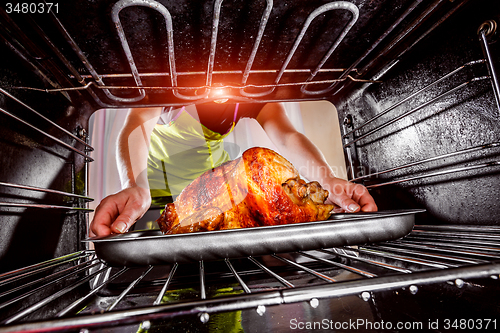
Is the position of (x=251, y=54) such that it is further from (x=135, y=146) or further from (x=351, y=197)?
(x=135, y=146)

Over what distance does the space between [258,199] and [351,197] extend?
0.48 m

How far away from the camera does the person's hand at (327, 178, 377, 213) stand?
108 centimetres

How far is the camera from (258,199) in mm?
886

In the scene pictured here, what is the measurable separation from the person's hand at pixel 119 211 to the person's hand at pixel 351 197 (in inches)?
33.1

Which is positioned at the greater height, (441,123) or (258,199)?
(441,123)

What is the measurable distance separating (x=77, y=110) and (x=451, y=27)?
127 cm

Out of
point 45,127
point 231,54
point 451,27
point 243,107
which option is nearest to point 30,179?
point 45,127

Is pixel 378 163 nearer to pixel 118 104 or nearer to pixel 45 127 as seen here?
pixel 118 104

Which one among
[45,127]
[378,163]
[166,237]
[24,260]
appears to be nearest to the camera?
[166,237]

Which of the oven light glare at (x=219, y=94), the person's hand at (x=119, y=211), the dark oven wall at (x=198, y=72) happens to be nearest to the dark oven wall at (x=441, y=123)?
the dark oven wall at (x=198, y=72)

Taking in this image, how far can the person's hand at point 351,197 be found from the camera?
1.08 metres

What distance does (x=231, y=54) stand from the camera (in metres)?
0.91

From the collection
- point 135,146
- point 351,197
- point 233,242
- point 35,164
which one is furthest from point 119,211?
point 351,197

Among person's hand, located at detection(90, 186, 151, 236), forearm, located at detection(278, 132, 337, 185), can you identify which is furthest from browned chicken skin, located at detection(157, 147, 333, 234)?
forearm, located at detection(278, 132, 337, 185)
